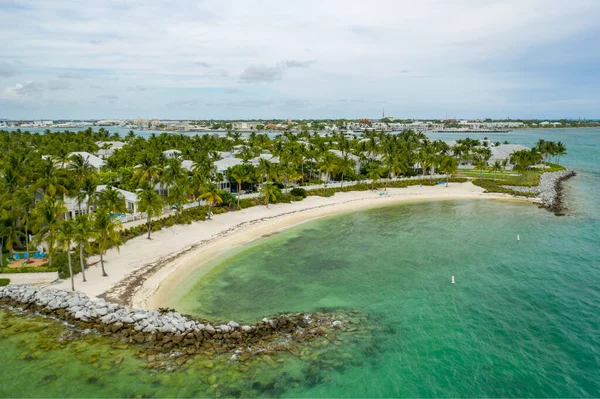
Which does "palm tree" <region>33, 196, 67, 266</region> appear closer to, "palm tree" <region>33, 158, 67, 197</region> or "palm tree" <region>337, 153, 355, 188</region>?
Result: "palm tree" <region>33, 158, 67, 197</region>

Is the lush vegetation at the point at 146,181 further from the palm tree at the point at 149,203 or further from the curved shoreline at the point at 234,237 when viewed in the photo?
the curved shoreline at the point at 234,237

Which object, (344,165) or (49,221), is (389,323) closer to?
(49,221)

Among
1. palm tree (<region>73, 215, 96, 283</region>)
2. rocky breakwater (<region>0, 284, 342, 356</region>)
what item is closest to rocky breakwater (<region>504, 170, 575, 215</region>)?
rocky breakwater (<region>0, 284, 342, 356</region>)

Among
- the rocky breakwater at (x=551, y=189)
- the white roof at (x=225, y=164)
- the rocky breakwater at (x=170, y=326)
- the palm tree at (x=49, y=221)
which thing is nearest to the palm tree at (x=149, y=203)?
the palm tree at (x=49, y=221)

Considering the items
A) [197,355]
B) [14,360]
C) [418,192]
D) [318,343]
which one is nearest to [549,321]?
[318,343]

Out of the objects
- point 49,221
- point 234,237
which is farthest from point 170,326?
point 234,237
